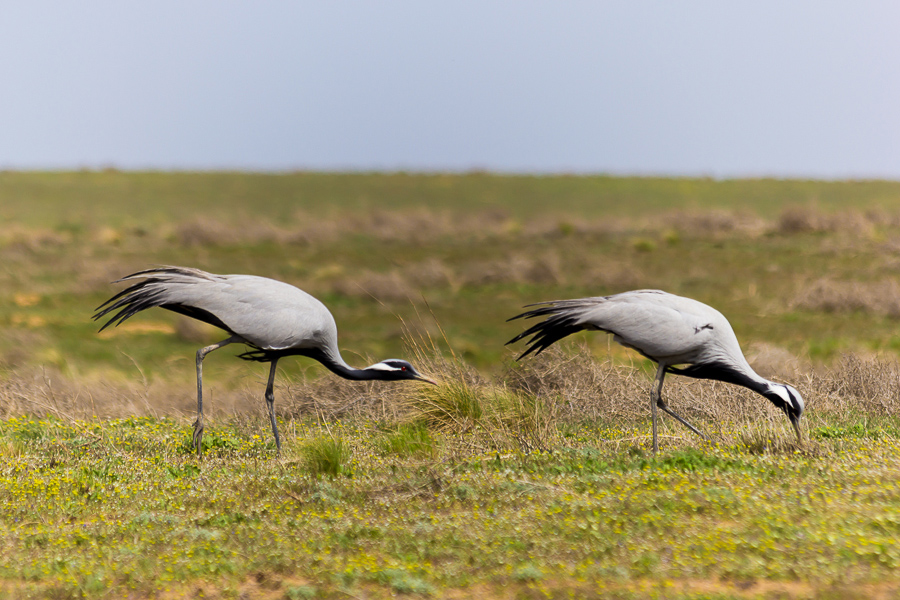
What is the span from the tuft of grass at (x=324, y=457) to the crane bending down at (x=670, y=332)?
6.46 feet

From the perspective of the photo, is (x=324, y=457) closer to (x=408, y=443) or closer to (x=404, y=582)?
(x=408, y=443)

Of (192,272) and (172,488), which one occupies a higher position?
(192,272)

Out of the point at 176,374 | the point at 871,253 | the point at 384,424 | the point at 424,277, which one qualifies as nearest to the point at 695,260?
the point at 871,253

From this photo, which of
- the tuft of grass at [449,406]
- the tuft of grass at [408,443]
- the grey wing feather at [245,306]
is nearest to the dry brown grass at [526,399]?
the tuft of grass at [449,406]

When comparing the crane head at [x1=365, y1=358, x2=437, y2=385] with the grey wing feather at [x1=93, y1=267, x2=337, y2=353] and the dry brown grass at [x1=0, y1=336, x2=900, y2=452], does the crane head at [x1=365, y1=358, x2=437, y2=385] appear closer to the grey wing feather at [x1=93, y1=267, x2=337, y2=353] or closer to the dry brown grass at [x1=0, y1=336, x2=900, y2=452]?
the grey wing feather at [x1=93, y1=267, x2=337, y2=353]

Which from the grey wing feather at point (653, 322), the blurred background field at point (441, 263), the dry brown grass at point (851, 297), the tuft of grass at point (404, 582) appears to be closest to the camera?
the tuft of grass at point (404, 582)

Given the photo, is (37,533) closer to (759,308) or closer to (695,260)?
(759,308)

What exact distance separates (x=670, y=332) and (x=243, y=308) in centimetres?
415

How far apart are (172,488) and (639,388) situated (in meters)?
6.35

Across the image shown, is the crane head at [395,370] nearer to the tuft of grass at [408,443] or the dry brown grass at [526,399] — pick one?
the tuft of grass at [408,443]

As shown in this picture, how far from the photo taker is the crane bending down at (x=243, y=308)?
879cm

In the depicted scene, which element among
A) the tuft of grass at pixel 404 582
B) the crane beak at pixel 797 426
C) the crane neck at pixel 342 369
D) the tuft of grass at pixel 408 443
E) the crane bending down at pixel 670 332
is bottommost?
the tuft of grass at pixel 408 443

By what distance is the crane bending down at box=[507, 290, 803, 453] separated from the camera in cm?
854

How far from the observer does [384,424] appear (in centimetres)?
1062
